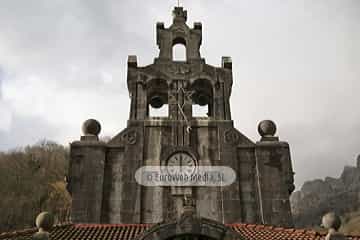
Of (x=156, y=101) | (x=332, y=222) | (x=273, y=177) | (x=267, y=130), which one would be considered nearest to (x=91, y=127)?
(x=156, y=101)

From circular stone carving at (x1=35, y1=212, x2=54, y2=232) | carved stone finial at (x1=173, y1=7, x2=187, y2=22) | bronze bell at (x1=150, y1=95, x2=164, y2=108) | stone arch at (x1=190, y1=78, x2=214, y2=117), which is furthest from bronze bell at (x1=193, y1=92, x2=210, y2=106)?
circular stone carving at (x1=35, y1=212, x2=54, y2=232)

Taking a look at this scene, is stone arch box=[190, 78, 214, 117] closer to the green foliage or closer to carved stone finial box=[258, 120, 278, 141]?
carved stone finial box=[258, 120, 278, 141]

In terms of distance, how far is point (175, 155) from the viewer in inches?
608

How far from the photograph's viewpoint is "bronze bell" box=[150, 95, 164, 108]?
17750mm

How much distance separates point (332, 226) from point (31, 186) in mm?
43910

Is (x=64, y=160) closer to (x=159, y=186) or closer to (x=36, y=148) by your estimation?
(x=36, y=148)

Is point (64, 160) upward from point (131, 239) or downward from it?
upward

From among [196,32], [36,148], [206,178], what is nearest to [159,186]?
[206,178]

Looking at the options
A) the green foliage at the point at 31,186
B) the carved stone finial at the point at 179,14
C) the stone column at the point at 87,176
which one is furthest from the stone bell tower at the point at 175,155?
the green foliage at the point at 31,186

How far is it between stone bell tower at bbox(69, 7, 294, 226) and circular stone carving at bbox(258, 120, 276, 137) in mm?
39

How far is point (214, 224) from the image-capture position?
1119 centimetres

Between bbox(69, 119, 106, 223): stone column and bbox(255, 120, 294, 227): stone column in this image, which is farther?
bbox(255, 120, 294, 227): stone column

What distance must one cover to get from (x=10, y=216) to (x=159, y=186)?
34.1 m

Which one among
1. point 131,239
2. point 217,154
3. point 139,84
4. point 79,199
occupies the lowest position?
point 131,239
